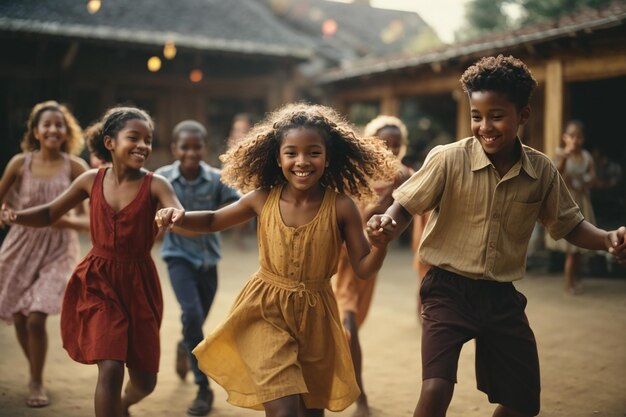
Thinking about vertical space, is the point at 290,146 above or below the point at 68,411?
above

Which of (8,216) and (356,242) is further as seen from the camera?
(8,216)

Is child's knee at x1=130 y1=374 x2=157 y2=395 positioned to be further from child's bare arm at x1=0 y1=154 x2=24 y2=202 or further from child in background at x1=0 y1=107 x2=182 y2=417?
child's bare arm at x1=0 y1=154 x2=24 y2=202

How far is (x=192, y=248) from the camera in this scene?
182 inches

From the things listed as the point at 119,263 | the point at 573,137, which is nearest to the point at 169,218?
the point at 119,263

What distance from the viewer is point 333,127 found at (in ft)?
11.1

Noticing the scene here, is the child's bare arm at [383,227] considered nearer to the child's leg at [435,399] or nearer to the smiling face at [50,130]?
the child's leg at [435,399]

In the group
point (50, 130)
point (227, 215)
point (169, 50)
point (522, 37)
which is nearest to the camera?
point (227, 215)

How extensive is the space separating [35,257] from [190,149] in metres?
1.33

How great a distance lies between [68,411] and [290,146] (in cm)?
240

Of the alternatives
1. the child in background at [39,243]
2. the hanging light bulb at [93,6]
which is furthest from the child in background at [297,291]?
the hanging light bulb at [93,6]

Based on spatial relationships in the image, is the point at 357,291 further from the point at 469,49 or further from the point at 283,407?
the point at 469,49

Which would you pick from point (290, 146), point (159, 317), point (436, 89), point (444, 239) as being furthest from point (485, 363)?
point (436, 89)

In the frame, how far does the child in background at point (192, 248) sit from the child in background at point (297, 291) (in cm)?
122

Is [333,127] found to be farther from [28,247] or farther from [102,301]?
[28,247]
